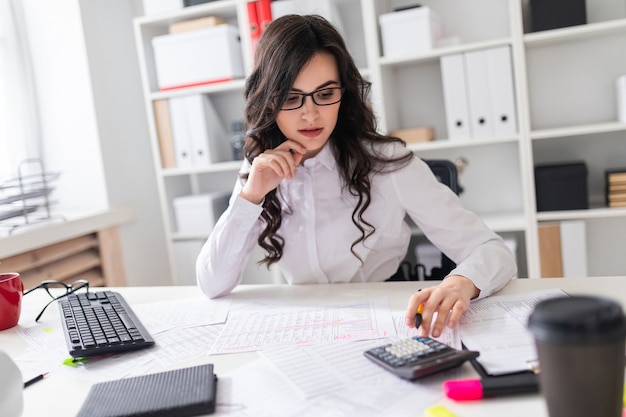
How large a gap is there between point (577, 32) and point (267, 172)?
162cm

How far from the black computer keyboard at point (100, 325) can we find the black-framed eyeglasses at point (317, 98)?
1.92 ft

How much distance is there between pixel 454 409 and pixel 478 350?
0.16m

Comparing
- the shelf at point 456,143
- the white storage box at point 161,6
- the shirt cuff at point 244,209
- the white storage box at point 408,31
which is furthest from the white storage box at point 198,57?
the shirt cuff at point 244,209

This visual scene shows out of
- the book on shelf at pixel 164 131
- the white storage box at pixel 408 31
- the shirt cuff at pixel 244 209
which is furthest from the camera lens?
the book on shelf at pixel 164 131

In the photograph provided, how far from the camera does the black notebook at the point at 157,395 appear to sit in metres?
0.77

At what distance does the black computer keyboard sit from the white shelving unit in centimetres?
153

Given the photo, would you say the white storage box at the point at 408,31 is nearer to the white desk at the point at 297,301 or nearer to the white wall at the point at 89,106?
the white wall at the point at 89,106

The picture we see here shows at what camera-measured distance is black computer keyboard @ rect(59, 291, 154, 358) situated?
104 cm

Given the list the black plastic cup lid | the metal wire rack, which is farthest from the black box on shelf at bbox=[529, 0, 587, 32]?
the black plastic cup lid

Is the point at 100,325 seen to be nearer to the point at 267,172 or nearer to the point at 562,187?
the point at 267,172

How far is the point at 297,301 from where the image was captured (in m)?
1.27

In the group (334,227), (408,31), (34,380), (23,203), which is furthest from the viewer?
(408,31)

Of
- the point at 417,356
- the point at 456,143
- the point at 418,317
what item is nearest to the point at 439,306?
the point at 418,317

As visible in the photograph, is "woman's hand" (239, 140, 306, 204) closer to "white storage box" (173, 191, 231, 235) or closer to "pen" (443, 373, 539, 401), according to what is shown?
"pen" (443, 373, 539, 401)
